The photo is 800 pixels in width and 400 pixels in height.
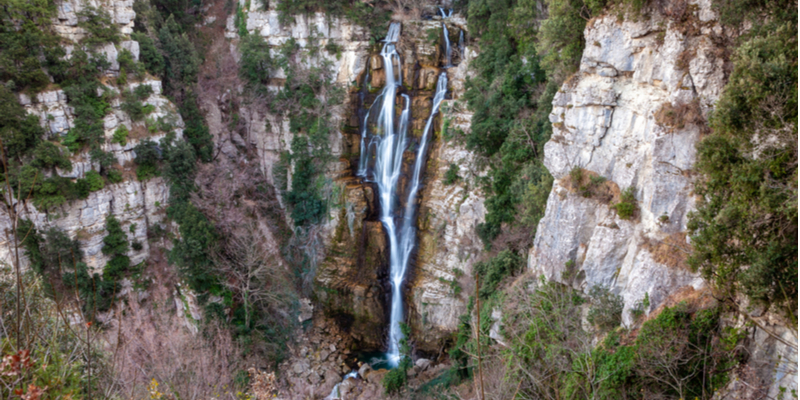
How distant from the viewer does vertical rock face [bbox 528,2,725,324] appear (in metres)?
10.3

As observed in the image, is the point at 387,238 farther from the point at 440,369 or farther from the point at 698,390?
the point at 698,390

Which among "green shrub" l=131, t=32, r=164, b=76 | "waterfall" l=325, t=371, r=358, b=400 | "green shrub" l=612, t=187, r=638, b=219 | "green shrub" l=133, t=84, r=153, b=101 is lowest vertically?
"waterfall" l=325, t=371, r=358, b=400

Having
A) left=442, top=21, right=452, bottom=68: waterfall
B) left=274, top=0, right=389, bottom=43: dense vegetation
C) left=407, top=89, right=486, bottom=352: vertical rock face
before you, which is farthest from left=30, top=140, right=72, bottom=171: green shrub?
left=442, top=21, right=452, bottom=68: waterfall

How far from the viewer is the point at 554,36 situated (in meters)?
14.9

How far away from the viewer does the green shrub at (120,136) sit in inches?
814

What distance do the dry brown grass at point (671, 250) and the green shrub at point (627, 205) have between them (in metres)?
0.98

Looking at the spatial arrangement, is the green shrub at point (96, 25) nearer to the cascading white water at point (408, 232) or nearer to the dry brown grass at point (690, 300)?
the cascading white water at point (408, 232)

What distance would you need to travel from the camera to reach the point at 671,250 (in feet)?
34.1

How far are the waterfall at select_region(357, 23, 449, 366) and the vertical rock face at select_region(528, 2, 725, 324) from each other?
9266mm

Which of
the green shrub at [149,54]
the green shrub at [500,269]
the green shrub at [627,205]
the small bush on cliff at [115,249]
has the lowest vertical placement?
the small bush on cliff at [115,249]

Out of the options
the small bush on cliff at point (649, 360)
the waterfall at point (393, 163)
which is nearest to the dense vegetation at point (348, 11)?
the waterfall at point (393, 163)

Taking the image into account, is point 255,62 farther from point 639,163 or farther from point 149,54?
point 639,163

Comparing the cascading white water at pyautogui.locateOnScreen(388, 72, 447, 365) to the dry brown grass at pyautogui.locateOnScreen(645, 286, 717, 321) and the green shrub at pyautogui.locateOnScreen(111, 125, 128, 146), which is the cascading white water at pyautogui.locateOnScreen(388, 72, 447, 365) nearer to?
the dry brown grass at pyautogui.locateOnScreen(645, 286, 717, 321)

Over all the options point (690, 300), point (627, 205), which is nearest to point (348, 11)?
point (627, 205)
